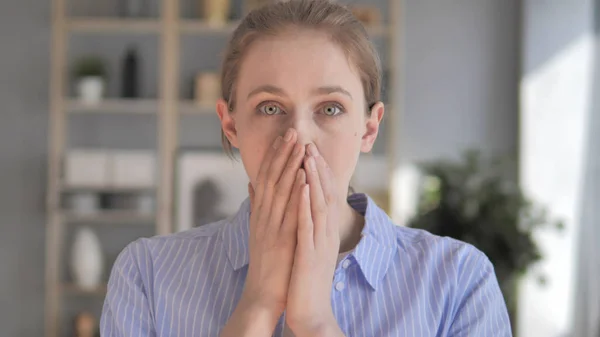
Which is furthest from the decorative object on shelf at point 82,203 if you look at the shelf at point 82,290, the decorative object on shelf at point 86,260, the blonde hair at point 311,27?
the blonde hair at point 311,27

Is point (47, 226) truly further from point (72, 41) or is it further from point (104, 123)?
point (72, 41)

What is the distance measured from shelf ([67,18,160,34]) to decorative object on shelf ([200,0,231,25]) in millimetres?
320

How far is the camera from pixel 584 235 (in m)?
4.61

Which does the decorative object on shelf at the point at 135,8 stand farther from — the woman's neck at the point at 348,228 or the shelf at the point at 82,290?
the woman's neck at the point at 348,228

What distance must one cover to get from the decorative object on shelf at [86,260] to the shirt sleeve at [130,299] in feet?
12.5

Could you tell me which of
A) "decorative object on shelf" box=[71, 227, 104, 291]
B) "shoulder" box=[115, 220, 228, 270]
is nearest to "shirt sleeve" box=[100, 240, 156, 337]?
"shoulder" box=[115, 220, 228, 270]

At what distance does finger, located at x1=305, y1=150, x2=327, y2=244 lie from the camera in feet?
4.39

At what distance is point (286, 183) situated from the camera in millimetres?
1341

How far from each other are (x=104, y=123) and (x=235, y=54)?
4060mm

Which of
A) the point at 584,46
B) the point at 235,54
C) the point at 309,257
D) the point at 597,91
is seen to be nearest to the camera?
the point at 309,257

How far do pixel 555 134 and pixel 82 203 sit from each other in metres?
2.90

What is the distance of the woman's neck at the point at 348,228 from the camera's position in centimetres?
154

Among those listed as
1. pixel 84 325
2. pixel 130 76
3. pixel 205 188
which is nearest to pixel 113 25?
pixel 130 76

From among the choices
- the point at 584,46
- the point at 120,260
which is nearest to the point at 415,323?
the point at 120,260
